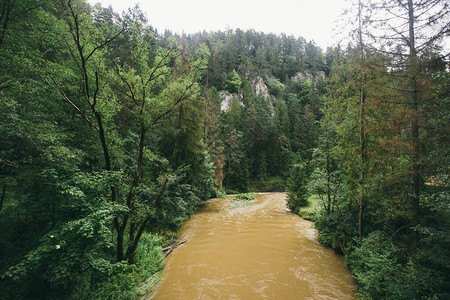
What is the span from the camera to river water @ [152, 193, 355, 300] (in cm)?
655

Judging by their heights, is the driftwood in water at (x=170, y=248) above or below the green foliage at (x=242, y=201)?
above

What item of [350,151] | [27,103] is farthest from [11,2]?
[350,151]

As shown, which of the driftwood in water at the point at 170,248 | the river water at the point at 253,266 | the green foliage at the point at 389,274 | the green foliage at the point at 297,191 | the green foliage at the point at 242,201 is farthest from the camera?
the green foliage at the point at 242,201

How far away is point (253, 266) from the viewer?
826 centimetres

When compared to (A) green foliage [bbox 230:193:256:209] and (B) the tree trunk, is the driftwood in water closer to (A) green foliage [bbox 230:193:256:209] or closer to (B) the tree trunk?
(B) the tree trunk

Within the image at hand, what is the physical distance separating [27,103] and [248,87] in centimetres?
5218

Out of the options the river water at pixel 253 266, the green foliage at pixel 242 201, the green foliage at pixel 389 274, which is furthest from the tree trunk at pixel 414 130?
the green foliage at pixel 242 201

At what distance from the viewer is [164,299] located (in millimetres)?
6172

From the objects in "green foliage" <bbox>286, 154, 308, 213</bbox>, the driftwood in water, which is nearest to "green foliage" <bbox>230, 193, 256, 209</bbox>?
"green foliage" <bbox>286, 154, 308, 213</bbox>

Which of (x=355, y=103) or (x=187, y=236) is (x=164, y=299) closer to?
(x=187, y=236)

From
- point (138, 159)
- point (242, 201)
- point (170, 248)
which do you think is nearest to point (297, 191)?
point (242, 201)

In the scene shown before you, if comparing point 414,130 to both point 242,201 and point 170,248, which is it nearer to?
point 170,248

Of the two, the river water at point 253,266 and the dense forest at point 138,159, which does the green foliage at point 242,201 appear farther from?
the dense forest at point 138,159

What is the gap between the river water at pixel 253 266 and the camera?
6.55m
